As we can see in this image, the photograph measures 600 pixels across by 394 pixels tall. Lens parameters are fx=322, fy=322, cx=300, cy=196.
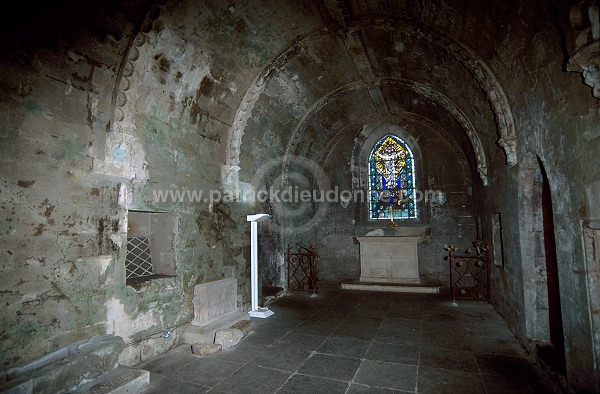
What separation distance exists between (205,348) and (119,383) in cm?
127

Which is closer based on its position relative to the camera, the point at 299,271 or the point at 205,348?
the point at 205,348

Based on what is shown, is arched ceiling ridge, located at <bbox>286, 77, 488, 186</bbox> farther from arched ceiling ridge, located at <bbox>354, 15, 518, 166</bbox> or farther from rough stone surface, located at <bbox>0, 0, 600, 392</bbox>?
arched ceiling ridge, located at <bbox>354, 15, 518, 166</bbox>

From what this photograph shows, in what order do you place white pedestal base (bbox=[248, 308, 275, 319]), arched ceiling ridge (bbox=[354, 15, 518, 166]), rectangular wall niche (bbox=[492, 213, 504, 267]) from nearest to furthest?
arched ceiling ridge (bbox=[354, 15, 518, 166]) → rectangular wall niche (bbox=[492, 213, 504, 267]) → white pedestal base (bbox=[248, 308, 275, 319])

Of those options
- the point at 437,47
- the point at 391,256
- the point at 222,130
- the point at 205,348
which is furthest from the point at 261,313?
the point at 437,47

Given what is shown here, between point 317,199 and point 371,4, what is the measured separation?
6.15 meters

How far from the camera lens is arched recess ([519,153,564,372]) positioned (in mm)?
4102

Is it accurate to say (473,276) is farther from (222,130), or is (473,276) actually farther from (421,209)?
(222,130)

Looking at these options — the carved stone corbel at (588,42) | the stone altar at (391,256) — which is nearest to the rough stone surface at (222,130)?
the carved stone corbel at (588,42)

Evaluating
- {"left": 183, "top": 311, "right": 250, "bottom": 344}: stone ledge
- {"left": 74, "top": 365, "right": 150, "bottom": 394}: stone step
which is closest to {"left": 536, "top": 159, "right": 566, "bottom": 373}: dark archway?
{"left": 183, "top": 311, "right": 250, "bottom": 344}: stone ledge

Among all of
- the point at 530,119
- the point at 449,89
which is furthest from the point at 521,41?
the point at 449,89

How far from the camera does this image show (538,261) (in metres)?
4.33

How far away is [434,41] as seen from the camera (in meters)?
5.02

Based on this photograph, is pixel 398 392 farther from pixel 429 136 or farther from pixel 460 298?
pixel 429 136

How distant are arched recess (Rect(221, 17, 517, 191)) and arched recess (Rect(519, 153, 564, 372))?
1.49 feet
